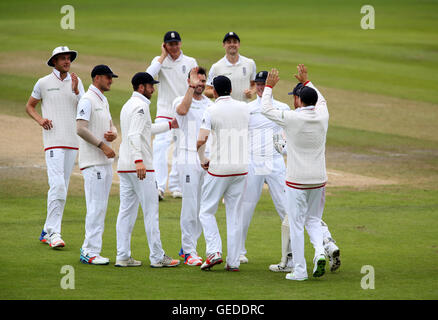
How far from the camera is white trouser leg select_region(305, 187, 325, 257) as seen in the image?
29.7ft

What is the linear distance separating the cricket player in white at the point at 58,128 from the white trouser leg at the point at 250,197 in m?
2.58

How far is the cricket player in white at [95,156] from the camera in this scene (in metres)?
9.71

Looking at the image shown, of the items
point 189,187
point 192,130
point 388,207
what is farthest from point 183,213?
point 388,207

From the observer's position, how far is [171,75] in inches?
538

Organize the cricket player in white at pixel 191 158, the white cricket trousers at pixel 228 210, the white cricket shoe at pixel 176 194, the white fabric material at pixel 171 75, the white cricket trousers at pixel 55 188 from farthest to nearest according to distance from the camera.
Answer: the white cricket shoe at pixel 176 194 < the white fabric material at pixel 171 75 < the white cricket trousers at pixel 55 188 < the cricket player in white at pixel 191 158 < the white cricket trousers at pixel 228 210

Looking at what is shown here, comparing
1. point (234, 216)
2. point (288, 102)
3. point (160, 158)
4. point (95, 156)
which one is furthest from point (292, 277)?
point (288, 102)

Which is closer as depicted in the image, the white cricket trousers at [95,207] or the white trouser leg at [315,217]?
the white trouser leg at [315,217]

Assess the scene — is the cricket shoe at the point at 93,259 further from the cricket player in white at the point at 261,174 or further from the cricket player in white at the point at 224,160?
the cricket player in white at the point at 261,174

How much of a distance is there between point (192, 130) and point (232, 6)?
43.2m

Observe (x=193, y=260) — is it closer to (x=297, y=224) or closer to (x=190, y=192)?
(x=190, y=192)

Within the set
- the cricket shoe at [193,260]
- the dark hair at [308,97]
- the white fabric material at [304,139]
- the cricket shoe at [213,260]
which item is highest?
the dark hair at [308,97]

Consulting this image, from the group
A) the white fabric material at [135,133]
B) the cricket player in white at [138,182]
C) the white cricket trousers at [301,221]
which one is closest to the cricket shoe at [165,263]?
the cricket player in white at [138,182]

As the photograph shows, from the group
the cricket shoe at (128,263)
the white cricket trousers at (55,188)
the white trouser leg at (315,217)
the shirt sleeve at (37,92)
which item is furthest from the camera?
the shirt sleeve at (37,92)

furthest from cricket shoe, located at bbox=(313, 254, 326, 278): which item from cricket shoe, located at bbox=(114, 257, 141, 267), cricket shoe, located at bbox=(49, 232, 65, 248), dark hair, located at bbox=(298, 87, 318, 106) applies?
cricket shoe, located at bbox=(49, 232, 65, 248)
